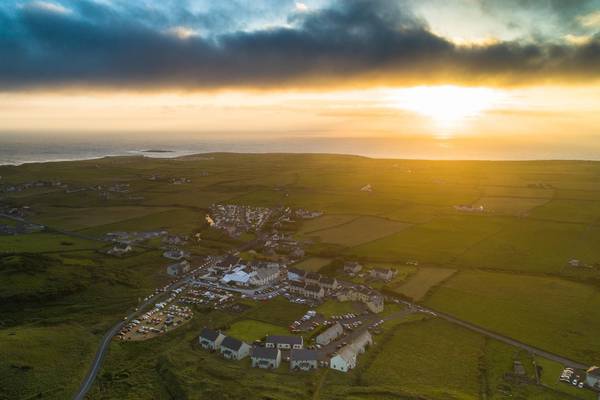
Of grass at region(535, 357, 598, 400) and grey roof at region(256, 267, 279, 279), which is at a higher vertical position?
grey roof at region(256, 267, 279, 279)

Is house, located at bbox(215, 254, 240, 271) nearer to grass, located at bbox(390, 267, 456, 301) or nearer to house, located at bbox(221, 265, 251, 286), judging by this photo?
house, located at bbox(221, 265, 251, 286)

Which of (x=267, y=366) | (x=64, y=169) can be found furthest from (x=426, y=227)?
(x=64, y=169)

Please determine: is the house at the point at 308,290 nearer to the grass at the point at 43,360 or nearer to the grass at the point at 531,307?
the grass at the point at 531,307

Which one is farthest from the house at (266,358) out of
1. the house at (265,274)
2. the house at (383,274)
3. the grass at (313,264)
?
the grass at (313,264)

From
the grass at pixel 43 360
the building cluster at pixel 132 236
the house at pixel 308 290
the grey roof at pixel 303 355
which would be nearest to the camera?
the grass at pixel 43 360

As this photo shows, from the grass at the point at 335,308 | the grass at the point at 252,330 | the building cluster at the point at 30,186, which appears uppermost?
the building cluster at the point at 30,186

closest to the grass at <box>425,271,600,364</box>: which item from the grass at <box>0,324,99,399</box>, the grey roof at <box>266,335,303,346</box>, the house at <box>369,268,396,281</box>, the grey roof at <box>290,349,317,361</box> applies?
the house at <box>369,268,396,281</box>

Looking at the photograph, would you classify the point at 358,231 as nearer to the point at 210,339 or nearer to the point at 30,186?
the point at 210,339
